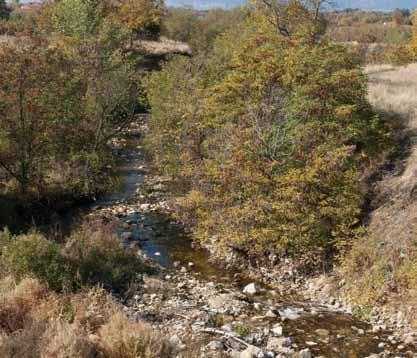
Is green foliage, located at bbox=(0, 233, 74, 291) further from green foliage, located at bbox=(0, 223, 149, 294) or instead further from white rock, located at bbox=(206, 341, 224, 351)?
white rock, located at bbox=(206, 341, 224, 351)

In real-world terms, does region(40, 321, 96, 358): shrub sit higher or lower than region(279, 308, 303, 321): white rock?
higher

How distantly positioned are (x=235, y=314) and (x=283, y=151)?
5231 mm

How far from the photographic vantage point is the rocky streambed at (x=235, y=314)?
953 cm

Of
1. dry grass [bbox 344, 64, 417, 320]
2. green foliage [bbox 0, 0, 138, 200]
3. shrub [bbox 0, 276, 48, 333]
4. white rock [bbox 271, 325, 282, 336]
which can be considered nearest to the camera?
shrub [bbox 0, 276, 48, 333]

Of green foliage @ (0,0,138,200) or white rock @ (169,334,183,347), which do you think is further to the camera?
green foliage @ (0,0,138,200)

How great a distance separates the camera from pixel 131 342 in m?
8.12

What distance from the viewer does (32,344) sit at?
7.71m

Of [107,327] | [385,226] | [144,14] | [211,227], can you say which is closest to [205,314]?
[107,327]

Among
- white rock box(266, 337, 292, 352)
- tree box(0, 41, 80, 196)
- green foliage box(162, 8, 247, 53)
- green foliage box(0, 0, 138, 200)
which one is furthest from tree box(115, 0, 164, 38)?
white rock box(266, 337, 292, 352)

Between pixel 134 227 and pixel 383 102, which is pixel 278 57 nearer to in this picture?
pixel 383 102

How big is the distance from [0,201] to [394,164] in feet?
43.8

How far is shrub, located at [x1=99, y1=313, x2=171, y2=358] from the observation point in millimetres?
8031

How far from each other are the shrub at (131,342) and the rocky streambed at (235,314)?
1.63 ft

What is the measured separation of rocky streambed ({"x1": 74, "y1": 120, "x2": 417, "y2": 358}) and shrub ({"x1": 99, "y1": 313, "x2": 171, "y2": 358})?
1.63ft
